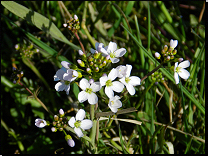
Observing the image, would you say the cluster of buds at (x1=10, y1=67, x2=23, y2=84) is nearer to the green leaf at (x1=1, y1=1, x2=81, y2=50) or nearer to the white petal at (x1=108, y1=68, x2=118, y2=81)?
the green leaf at (x1=1, y1=1, x2=81, y2=50)

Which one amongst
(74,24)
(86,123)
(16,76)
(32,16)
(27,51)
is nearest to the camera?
(86,123)

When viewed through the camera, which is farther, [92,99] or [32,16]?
[32,16]

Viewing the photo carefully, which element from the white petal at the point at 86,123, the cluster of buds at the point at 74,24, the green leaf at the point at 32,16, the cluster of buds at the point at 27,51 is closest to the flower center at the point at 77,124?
the white petal at the point at 86,123

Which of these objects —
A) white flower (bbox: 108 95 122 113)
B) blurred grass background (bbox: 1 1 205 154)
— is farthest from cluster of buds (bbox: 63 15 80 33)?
white flower (bbox: 108 95 122 113)

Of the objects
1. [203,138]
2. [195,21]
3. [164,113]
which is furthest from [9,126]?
[195,21]

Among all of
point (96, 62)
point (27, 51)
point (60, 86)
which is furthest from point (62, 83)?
point (27, 51)

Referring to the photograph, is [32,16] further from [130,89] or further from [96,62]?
[130,89]
